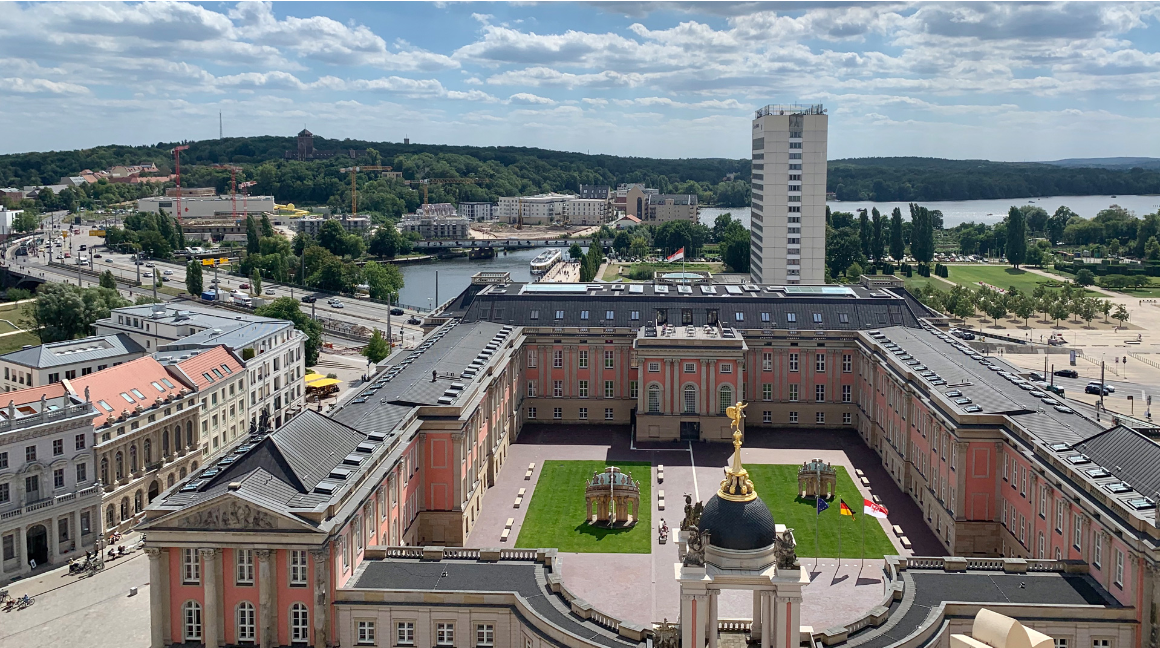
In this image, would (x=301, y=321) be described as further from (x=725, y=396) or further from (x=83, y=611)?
(x=83, y=611)

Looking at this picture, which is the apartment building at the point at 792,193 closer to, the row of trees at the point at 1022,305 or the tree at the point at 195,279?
the row of trees at the point at 1022,305

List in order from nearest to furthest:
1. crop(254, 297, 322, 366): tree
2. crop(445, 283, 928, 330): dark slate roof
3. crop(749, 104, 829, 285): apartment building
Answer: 1. crop(445, 283, 928, 330): dark slate roof
2. crop(254, 297, 322, 366): tree
3. crop(749, 104, 829, 285): apartment building

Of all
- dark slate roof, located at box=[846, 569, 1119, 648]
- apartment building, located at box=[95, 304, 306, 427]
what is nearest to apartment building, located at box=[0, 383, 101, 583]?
apartment building, located at box=[95, 304, 306, 427]

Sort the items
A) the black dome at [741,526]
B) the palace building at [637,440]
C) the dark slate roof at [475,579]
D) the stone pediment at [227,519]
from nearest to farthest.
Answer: the black dome at [741,526] → the dark slate roof at [475,579] → the palace building at [637,440] → the stone pediment at [227,519]

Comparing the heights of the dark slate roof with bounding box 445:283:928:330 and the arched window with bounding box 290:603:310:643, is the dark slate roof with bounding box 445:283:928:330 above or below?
above

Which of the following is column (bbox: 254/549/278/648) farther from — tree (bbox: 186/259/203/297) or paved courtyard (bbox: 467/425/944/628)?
tree (bbox: 186/259/203/297)

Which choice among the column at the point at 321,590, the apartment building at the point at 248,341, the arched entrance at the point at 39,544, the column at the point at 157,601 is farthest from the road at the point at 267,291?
the column at the point at 321,590

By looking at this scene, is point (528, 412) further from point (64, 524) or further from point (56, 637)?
point (56, 637)
